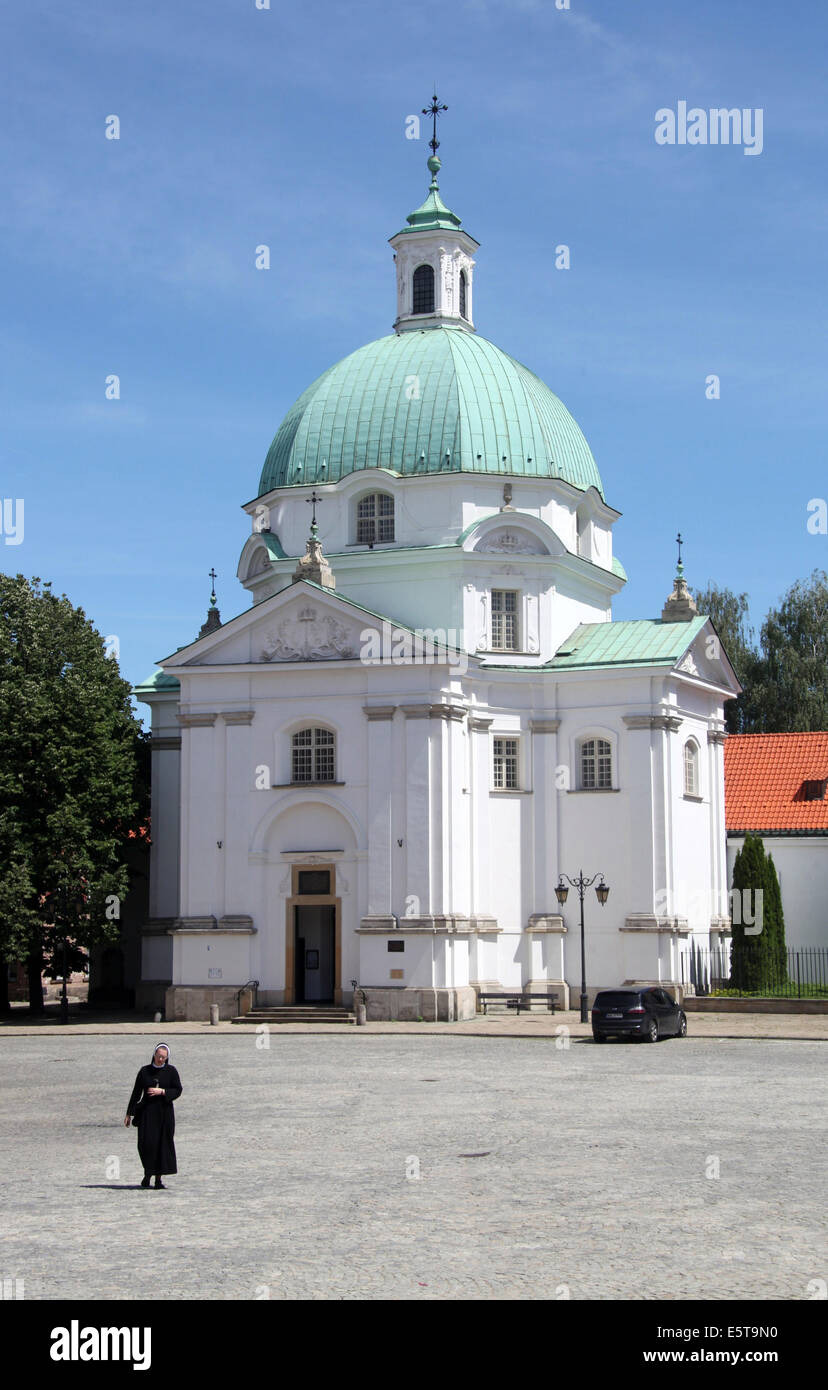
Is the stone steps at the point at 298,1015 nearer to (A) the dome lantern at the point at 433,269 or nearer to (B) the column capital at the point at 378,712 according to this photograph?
(B) the column capital at the point at 378,712

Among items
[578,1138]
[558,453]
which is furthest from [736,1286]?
[558,453]

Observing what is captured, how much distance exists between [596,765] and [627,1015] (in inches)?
526

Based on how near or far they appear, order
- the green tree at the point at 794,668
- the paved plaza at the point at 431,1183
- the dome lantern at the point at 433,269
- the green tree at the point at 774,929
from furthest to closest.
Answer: the green tree at the point at 794,668
the dome lantern at the point at 433,269
the green tree at the point at 774,929
the paved plaza at the point at 431,1183

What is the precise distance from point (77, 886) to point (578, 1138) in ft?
94.2

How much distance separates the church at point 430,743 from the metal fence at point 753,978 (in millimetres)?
495

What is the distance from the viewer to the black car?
34.2 m

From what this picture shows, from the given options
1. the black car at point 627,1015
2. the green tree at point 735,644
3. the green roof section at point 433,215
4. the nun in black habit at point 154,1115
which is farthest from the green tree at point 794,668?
the nun in black habit at point 154,1115

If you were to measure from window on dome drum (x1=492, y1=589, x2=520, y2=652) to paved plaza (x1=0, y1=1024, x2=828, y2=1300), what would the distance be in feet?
64.4

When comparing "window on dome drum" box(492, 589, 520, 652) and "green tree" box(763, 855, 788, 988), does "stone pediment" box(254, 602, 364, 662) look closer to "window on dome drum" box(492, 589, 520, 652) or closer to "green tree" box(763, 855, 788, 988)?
"window on dome drum" box(492, 589, 520, 652)

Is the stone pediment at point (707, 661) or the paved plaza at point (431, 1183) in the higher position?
the stone pediment at point (707, 661)

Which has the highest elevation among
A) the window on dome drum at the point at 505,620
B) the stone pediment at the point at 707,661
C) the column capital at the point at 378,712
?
the window on dome drum at the point at 505,620

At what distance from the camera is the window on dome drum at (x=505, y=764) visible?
4709 centimetres

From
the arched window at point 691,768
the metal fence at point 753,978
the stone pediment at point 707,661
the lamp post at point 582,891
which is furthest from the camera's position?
the arched window at point 691,768

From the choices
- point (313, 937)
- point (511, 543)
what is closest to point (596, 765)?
point (511, 543)
